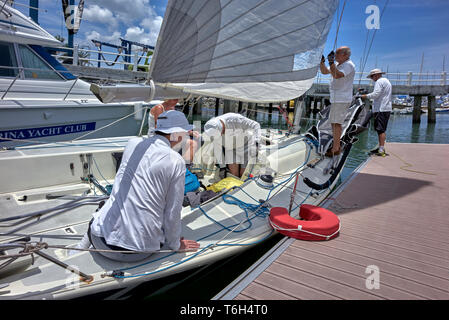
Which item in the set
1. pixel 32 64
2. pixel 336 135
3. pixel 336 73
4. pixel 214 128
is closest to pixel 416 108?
pixel 336 135

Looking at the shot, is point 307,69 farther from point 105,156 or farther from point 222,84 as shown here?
point 105,156

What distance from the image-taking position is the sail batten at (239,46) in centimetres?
229

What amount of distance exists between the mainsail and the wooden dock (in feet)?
5.25

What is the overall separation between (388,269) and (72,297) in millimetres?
2293

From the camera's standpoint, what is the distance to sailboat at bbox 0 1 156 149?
5.45 m

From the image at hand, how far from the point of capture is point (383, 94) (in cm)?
627

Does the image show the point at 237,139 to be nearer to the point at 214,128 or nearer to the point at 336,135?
the point at 214,128

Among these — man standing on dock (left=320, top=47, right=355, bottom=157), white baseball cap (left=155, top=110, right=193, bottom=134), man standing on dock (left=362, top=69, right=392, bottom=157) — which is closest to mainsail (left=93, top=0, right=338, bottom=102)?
white baseball cap (left=155, top=110, right=193, bottom=134)

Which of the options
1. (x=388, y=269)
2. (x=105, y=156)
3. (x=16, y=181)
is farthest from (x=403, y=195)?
(x=16, y=181)

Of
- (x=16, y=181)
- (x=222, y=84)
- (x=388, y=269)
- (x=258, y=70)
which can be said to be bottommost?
(x=388, y=269)

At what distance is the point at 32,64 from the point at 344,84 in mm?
6757

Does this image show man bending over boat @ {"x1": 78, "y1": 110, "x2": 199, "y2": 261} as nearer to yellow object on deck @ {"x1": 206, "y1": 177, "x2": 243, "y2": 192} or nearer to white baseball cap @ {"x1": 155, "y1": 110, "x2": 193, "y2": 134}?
white baseball cap @ {"x1": 155, "y1": 110, "x2": 193, "y2": 134}

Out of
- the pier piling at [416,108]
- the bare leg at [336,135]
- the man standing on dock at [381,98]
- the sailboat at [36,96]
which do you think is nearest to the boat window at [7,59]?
the sailboat at [36,96]
